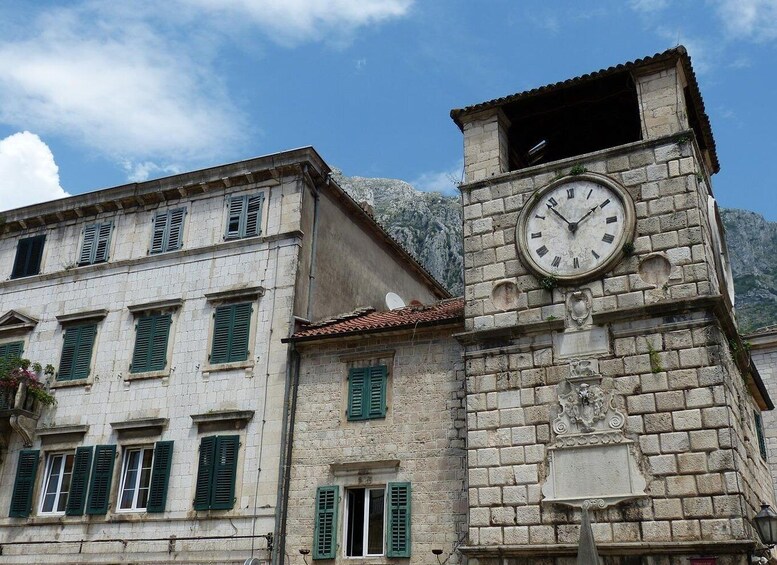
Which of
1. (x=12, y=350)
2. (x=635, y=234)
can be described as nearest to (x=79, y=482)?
(x=12, y=350)

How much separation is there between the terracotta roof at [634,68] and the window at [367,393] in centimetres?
567

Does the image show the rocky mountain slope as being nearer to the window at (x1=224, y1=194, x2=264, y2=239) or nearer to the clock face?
the window at (x1=224, y1=194, x2=264, y2=239)

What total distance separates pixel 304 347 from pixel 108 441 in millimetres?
5395

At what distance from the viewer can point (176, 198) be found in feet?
71.8

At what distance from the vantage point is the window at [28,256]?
75.8 ft

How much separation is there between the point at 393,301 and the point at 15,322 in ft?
34.5

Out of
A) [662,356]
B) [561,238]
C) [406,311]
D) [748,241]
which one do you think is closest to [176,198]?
[406,311]

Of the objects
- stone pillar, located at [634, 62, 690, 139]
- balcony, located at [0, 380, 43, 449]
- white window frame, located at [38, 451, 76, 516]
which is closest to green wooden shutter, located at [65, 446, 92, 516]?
white window frame, located at [38, 451, 76, 516]

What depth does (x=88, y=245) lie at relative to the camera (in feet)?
73.8

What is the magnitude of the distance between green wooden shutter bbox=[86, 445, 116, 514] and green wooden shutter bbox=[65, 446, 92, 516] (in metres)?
0.18

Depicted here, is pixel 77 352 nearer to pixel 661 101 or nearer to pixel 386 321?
pixel 386 321

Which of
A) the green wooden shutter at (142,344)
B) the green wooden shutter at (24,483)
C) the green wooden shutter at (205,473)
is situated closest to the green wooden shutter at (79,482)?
the green wooden shutter at (24,483)

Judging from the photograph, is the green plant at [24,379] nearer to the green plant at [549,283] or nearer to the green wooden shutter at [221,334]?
the green wooden shutter at [221,334]

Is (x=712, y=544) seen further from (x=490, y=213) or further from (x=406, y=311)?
(x=406, y=311)
